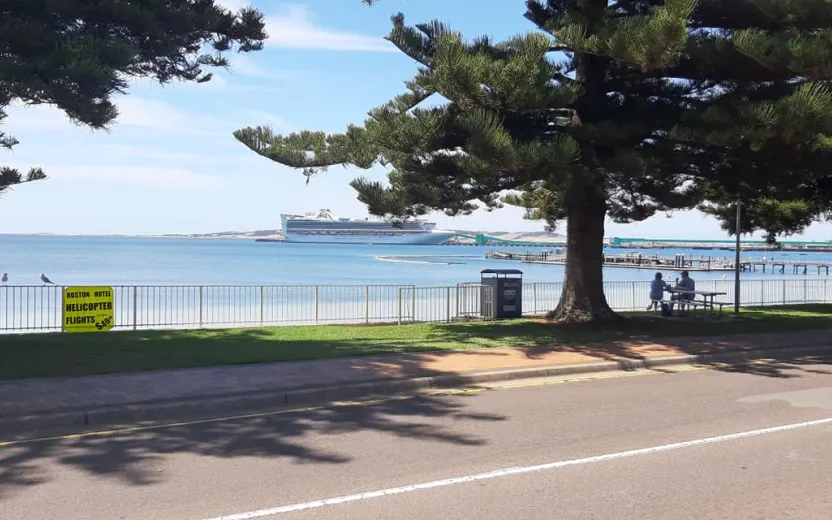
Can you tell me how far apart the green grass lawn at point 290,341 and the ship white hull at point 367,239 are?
405 ft

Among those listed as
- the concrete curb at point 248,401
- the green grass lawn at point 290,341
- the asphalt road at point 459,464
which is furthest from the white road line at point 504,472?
the green grass lawn at point 290,341

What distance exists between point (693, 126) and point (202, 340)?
10.1 m

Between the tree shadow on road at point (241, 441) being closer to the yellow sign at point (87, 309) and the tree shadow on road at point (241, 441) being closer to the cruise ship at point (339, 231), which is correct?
the yellow sign at point (87, 309)

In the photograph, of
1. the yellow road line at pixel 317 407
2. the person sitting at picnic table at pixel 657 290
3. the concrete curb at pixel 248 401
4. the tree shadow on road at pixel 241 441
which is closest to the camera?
the tree shadow on road at pixel 241 441

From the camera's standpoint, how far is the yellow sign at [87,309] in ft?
55.3

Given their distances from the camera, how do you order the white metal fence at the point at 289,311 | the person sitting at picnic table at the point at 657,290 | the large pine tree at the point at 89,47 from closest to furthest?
the large pine tree at the point at 89,47
the white metal fence at the point at 289,311
the person sitting at picnic table at the point at 657,290

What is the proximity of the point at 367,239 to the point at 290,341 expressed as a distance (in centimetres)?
12775

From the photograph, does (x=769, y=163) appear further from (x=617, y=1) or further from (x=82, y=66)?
(x=82, y=66)

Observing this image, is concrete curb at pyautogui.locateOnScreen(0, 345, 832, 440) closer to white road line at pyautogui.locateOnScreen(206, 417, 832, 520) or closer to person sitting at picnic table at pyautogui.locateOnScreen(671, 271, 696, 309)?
white road line at pyautogui.locateOnScreen(206, 417, 832, 520)

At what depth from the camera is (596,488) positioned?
20.5 ft

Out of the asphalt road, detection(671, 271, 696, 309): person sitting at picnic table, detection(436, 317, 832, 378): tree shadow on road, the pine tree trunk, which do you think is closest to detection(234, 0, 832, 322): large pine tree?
the pine tree trunk

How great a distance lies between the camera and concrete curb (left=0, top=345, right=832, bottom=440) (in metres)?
8.70

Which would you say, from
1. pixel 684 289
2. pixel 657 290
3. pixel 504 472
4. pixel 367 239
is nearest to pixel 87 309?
pixel 504 472

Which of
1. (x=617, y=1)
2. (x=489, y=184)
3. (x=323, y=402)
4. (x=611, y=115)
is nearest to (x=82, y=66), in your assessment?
(x=323, y=402)
